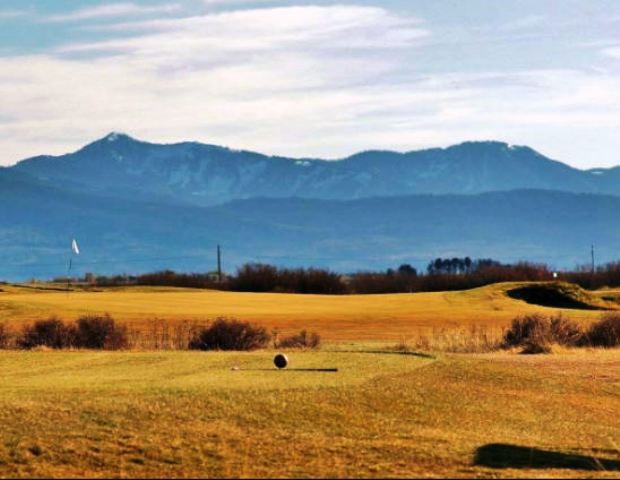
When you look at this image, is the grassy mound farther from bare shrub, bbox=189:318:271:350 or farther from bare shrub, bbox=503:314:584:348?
bare shrub, bbox=189:318:271:350

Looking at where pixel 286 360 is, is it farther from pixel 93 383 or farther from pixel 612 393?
pixel 612 393

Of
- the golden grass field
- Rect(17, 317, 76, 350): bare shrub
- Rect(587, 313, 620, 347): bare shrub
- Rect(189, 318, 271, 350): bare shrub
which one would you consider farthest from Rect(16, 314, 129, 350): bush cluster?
Rect(587, 313, 620, 347): bare shrub

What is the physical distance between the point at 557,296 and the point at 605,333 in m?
30.4

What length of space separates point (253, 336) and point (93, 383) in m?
16.1

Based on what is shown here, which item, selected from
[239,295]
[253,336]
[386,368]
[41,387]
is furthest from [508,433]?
[239,295]

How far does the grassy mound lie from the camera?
69.8 m

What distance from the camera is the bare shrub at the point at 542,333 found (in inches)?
1487

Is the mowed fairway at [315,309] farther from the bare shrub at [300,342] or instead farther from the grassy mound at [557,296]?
the bare shrub at [300,342]

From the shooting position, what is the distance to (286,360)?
24.8 metres

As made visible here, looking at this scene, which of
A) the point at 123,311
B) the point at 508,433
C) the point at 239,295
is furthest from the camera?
the point at 239,295

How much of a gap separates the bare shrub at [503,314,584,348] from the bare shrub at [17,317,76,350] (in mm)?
11858

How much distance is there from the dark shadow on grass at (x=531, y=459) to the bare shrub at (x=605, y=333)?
22124 millimetres

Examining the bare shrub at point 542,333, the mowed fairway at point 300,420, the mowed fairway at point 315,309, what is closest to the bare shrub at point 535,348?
the bare shrub at point 542,333

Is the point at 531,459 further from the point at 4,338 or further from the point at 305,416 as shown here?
the point at 4,338
